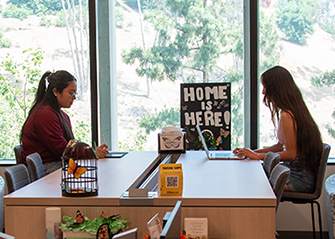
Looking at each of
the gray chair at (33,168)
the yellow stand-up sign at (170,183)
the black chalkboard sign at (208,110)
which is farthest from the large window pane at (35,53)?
the yellow stand-up sign at (170,183)

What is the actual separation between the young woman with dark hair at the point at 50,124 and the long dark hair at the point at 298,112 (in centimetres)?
161

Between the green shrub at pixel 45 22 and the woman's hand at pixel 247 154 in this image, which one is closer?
the woman's hand at pixel 247 154

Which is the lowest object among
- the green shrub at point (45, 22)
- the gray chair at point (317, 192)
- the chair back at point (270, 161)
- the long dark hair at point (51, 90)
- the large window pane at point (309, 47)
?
the gray chair at point (317, 192)

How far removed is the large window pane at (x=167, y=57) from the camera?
4.59 m

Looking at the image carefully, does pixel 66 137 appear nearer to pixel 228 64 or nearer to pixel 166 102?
pixel 166 102

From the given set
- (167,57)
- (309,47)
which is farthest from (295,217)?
(167,57)

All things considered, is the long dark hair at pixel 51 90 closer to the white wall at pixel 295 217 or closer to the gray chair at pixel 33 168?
the gray chair at pixel 33 168

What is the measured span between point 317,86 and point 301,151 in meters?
1.55

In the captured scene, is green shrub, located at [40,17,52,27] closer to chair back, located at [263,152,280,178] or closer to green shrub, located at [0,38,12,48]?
green shrub, located at [0,38,12,48]

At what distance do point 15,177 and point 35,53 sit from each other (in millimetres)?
2651

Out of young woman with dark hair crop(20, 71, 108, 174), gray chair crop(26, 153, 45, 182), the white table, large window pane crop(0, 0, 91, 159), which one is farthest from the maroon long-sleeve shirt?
large window pane crop(0, 0, 91, 159)

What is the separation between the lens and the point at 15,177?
8.27 feet

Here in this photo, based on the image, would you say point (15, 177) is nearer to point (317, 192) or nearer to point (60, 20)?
point (317, 192)

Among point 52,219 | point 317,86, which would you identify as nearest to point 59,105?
point 52,219
